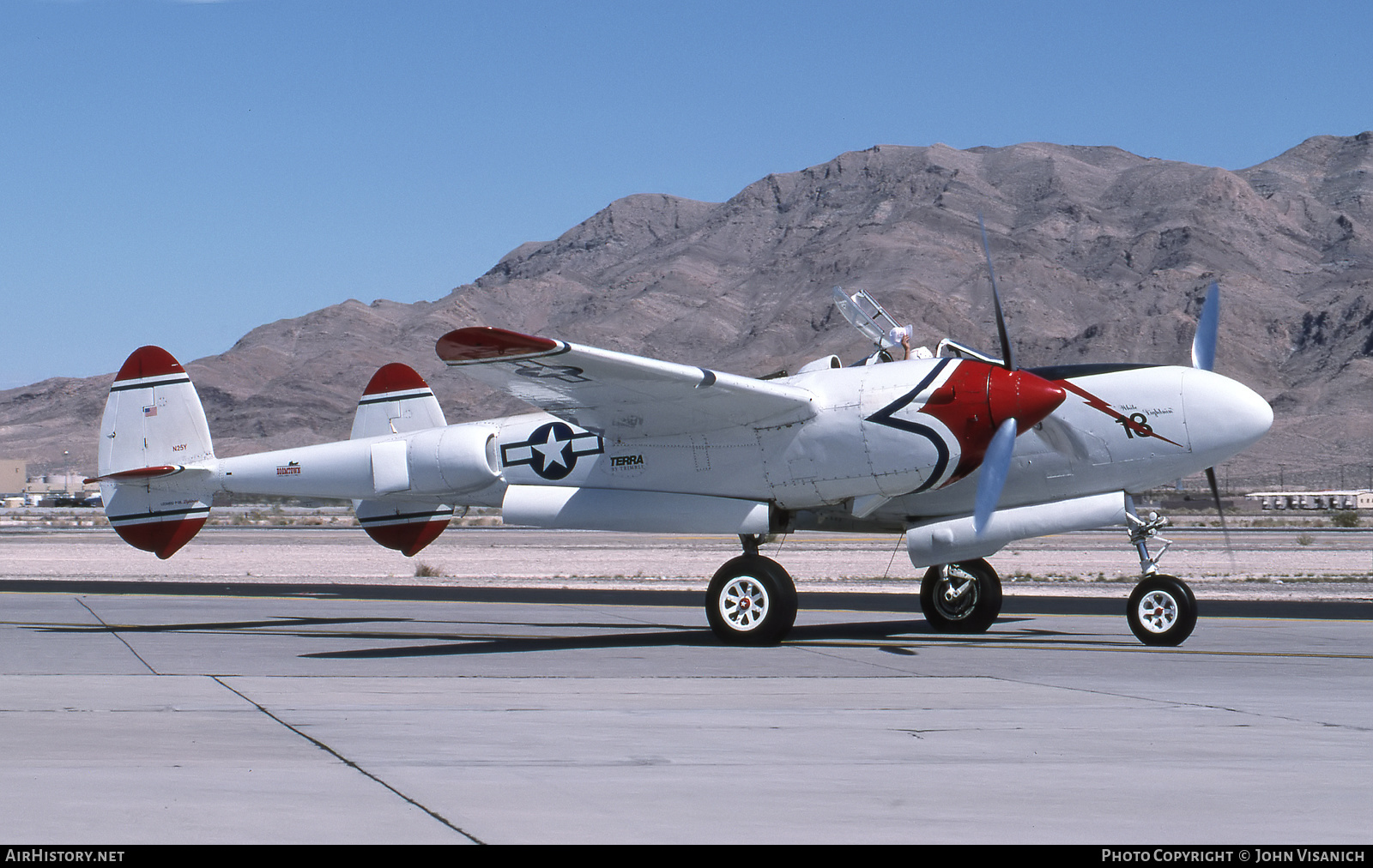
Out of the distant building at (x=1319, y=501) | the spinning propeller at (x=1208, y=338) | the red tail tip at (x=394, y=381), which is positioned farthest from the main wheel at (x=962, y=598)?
the distant building at (x=1319, y=501)

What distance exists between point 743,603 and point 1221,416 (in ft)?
19.8

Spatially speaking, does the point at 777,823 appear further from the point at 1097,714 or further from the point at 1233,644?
the point at 1233,644

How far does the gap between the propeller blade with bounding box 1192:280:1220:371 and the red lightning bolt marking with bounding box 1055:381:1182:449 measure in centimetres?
196

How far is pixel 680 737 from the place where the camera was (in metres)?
10.2

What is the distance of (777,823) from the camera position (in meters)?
7.27

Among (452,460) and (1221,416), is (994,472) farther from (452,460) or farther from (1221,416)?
(452,460)

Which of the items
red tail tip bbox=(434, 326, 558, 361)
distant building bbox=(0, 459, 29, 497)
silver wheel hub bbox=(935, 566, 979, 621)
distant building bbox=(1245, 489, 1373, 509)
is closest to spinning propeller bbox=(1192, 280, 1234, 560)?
silver wheel hub bbox=(935, 566, 979, 621)

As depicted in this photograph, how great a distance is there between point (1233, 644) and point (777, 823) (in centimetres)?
1230

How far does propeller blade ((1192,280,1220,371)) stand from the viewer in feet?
61.2

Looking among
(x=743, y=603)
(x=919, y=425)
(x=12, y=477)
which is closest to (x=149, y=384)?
(x=743, y=603)

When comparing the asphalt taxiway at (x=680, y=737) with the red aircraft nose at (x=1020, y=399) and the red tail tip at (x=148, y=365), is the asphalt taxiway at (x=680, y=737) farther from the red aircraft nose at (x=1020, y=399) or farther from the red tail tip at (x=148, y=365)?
the red tail tip at (x=148, y=365)

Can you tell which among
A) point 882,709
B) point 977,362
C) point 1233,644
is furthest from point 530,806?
point 1233,644

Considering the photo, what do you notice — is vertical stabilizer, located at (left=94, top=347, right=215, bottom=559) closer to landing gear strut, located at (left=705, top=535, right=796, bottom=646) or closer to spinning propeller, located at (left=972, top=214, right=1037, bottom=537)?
landing gear strut, located at (left=705, top=535, right=796, bottom=646)

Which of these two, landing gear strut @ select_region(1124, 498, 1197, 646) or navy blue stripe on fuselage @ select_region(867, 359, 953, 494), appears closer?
navy blue stripe on fuselage @ select_region(867, 359, 953, 494)
